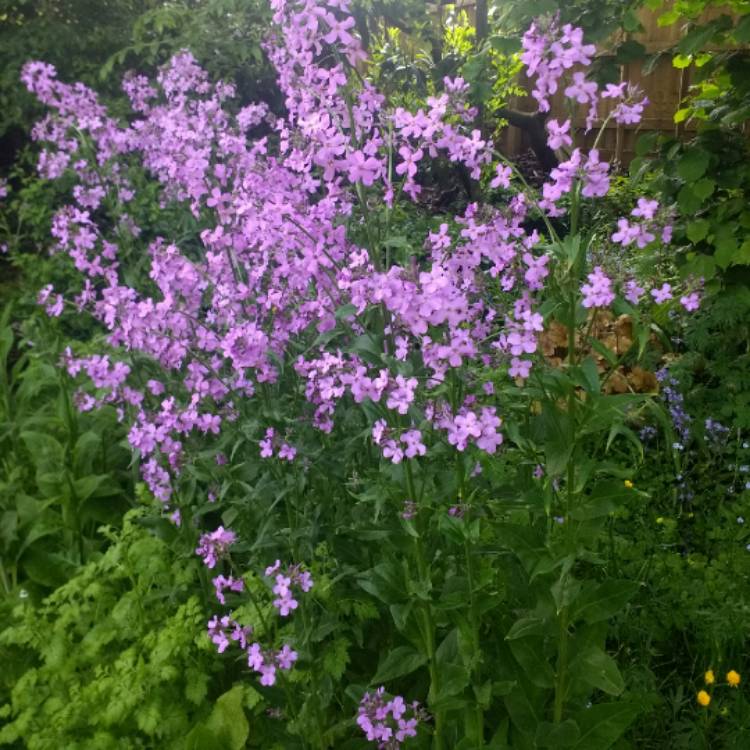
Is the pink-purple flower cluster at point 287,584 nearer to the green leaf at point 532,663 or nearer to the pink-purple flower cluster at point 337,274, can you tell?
the pink-purple flower cluster at point 337,274

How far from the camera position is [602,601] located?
174cm

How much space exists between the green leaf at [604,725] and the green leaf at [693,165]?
2.42 meters

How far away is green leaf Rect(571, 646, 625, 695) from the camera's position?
173 centimetres

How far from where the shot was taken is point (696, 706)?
241cm

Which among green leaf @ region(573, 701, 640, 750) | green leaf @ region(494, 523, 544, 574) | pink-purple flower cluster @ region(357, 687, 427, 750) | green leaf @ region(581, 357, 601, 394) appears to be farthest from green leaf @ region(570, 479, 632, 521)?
pink-purple flower cluster @ region(357, 687, 427, 750)

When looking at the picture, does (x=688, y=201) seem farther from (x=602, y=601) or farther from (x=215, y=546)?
(x=215, y=546)

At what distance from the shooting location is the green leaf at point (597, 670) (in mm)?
1728

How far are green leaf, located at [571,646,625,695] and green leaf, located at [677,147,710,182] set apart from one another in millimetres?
2367

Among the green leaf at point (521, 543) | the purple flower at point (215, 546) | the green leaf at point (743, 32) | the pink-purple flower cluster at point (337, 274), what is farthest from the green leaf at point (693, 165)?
the purple flower at point (215, 546)

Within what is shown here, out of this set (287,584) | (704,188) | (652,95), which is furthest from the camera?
(652,95)

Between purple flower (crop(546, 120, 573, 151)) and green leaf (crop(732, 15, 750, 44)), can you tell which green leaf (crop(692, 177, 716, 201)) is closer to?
green leaf (crop(732, 15, 750, 44))

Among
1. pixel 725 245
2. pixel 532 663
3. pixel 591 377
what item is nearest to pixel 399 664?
pixel 532 663

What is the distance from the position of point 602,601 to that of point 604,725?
0.31 m

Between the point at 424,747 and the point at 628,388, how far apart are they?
2.26 m
